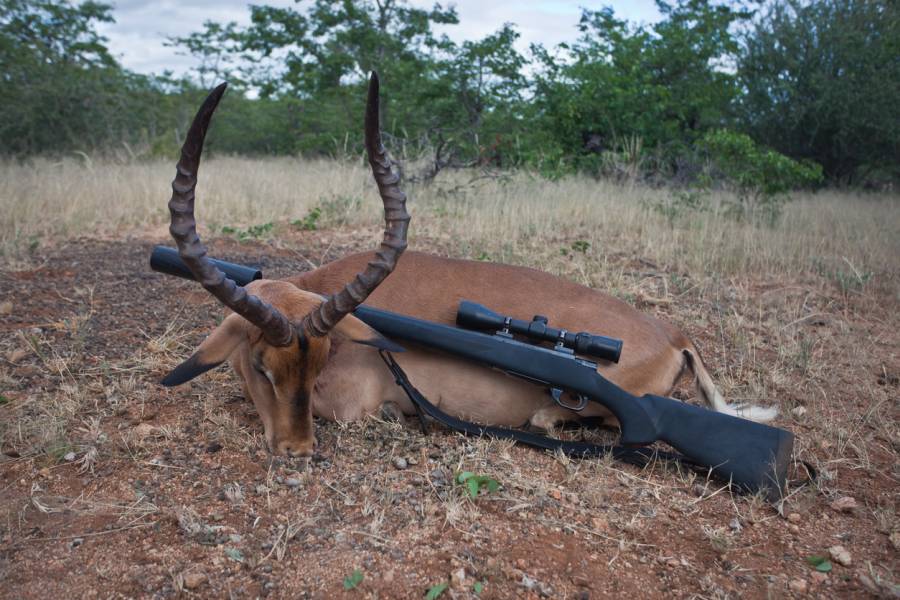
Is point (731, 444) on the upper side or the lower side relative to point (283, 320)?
lower

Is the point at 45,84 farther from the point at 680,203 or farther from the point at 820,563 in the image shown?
the point at 820,563

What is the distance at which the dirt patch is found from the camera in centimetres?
263

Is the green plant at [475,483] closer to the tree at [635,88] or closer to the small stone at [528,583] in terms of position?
the small stone at [528,583]

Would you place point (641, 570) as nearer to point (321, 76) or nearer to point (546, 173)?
point (546, 173)

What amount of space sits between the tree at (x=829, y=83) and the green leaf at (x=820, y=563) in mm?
17044

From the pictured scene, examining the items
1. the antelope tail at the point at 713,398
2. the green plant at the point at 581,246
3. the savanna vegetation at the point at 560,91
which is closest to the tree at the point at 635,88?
the savanna vegetation at the point at 560,91

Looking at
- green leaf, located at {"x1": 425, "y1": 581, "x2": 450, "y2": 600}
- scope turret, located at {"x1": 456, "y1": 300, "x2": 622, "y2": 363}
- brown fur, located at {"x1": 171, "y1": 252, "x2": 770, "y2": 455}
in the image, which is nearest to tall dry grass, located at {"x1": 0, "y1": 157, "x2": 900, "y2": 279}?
brown fur, located at {"x1": 171, "y1": 252, "x2": 770, "y2": 455}

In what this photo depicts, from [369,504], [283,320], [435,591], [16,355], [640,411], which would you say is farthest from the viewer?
[16,355]

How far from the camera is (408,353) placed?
4.01m

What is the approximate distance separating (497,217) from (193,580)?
22.6 ft

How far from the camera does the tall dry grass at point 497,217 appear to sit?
308 inches

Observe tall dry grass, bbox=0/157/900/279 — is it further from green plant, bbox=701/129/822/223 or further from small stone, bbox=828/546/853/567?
small stone, bbox=828/546/853/567

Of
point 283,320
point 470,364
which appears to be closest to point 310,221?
point 470,364

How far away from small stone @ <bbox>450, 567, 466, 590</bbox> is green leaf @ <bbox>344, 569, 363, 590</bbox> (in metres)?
0.35
